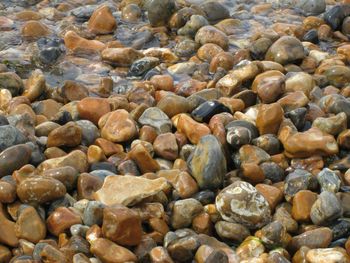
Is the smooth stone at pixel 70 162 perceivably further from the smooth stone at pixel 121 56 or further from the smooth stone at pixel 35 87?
the smooth stone at pixel 121 56

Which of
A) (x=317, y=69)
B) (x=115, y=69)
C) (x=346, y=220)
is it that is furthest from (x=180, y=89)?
(x=346, y=220)

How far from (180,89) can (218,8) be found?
2.42 metres

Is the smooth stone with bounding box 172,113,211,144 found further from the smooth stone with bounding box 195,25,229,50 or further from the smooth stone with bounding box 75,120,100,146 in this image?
the smooth stone with bounding box 195,25,229,50

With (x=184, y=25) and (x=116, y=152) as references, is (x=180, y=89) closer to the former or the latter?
(x=116, y=152)

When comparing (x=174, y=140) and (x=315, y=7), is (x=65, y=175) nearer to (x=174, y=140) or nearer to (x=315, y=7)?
(x=174, y=140)

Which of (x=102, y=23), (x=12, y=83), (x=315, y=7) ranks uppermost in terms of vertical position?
(x=12, y=83)

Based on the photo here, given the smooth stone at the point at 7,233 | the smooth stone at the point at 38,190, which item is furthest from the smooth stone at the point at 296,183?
the smooth stone at the point at 7,233

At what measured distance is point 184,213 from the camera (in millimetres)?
3977

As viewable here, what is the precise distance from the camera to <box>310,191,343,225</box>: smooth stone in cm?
390

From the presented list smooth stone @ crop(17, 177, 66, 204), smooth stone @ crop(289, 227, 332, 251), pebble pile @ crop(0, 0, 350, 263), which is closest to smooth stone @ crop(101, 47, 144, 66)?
pebble pile @ crop(0, 0, 350, 263)

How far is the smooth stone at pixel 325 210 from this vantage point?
3.90 m

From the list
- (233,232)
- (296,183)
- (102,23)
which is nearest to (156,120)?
(296,183)

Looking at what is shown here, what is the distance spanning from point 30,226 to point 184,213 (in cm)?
100

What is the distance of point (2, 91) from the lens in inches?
218
